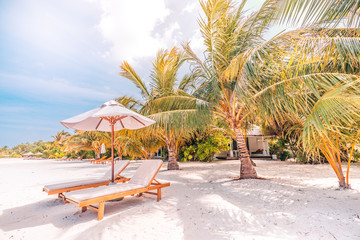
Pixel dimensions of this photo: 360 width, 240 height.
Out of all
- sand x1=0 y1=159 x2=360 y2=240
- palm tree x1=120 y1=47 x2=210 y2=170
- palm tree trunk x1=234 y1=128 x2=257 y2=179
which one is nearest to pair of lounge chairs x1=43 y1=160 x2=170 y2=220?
sand x1=0 y1=159 x2=360 y2=240

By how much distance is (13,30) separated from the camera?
12.7 metres

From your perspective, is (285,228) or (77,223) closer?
(285,228)

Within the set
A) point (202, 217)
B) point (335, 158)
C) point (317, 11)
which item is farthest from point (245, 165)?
point (317, 11)

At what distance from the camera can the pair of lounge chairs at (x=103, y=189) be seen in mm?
3032

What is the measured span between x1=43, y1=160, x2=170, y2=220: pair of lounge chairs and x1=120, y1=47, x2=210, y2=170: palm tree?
209cm

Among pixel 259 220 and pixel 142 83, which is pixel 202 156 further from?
pixel 259 220

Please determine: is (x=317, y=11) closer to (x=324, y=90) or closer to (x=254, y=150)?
(x=324, y=90)

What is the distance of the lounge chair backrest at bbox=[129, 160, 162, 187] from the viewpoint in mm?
4102

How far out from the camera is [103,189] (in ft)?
11.6

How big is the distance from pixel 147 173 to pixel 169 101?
335cm

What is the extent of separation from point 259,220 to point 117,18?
11.9 meters

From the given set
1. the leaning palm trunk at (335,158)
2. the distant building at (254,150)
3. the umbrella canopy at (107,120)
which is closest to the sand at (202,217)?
the leaning palm trunk at (335,158)

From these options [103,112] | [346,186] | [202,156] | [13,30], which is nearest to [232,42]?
[103,112]

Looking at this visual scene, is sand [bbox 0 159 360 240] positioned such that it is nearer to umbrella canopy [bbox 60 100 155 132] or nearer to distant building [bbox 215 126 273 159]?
umbrella canopy [bbox 60 100 155 132]
